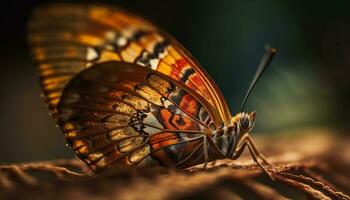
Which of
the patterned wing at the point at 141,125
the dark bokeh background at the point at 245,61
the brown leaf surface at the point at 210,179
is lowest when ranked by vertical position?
the brown leaf surface at the point at 210,179

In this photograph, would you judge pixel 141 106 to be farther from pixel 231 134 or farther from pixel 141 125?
pixel 231 134

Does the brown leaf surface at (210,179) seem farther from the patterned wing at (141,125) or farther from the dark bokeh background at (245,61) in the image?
the dark bokeh background at (245,61)

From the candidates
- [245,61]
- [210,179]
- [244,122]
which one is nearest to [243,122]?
[244,122]

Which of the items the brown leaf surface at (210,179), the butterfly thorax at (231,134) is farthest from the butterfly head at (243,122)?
the brown leaf surface at (210,179)

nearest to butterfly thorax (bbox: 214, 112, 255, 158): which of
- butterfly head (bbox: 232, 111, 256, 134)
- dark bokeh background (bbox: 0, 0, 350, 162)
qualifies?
butterfly head (bbox: 232, 111, 256, 134)

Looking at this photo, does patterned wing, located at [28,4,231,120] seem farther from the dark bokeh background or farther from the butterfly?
the dark bokeh background
